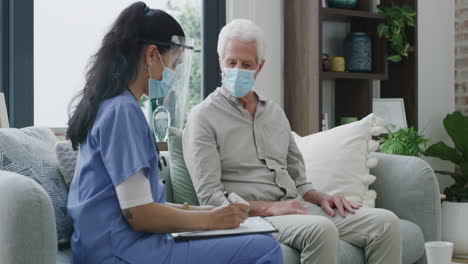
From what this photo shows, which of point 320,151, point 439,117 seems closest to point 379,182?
point 320,151

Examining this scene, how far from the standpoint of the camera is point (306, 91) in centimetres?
360

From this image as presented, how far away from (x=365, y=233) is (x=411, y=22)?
7.33 ft

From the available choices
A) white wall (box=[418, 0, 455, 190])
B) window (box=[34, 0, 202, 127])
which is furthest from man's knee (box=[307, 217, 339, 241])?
white wall (box=[418, 0, 455, 190])

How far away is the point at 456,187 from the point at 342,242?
2227mm

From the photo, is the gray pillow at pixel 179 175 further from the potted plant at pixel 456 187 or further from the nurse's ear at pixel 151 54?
the potted plant at pixel 456 187

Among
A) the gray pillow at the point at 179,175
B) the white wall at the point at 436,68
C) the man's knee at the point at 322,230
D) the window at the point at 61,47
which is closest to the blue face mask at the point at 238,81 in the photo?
the gray pillow at the point at 179,175

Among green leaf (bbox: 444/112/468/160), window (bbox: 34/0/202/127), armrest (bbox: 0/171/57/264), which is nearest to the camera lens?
armrest (bbox: 0/171/57/264)

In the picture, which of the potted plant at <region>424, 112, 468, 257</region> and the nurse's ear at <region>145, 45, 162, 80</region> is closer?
the nurse's ear at <region>145, 45, 162, 80</region>

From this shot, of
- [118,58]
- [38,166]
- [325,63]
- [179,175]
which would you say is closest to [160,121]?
[179,175]

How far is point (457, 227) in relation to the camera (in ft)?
12.7

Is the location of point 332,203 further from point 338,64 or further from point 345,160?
point 338,64

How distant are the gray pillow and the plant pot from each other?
7.28ft

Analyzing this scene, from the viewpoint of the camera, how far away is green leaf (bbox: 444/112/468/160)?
13.5ft

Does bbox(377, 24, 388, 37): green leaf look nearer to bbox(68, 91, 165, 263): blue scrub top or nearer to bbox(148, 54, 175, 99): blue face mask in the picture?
bbox(148, 54, 175, 99): blue face mask
